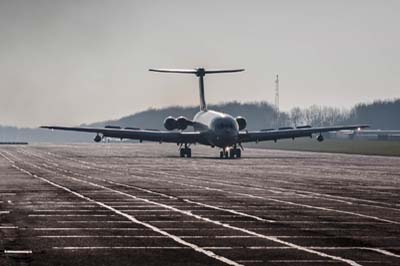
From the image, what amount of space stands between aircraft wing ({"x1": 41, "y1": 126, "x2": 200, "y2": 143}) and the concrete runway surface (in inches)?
1725

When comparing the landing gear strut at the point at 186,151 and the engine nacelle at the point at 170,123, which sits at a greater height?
the engine nacelle at the point at 170,123

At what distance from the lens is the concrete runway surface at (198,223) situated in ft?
55.4

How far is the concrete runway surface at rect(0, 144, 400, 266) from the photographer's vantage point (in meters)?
16.9

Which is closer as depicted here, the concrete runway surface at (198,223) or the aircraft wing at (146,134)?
the concrete runway surface at (198,223)

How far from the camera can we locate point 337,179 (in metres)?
47.2

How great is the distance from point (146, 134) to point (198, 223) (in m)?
67.8

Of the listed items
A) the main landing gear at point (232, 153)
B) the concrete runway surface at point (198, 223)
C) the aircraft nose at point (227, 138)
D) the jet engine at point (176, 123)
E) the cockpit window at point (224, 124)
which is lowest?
the concrete runway surface at point (198, 223)

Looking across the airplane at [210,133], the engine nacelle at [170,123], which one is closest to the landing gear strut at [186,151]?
the airplane at [210,133]

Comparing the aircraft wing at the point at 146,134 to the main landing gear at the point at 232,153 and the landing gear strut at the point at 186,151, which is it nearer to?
the landing gear strut at the point at 186,151

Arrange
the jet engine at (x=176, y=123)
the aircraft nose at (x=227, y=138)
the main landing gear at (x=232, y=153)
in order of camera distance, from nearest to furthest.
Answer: the aircraft nose at (x=227, y=138) → the main landing gear at (x=232, y=153) → the jet engine at (x=176, y=123)

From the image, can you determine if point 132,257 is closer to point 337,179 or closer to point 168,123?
point 337,179

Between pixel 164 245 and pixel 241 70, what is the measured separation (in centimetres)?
8245

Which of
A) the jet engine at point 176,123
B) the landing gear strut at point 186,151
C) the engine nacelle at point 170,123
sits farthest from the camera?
the jet engine at point 176,123

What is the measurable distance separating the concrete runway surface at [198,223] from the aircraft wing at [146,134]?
144 feet
